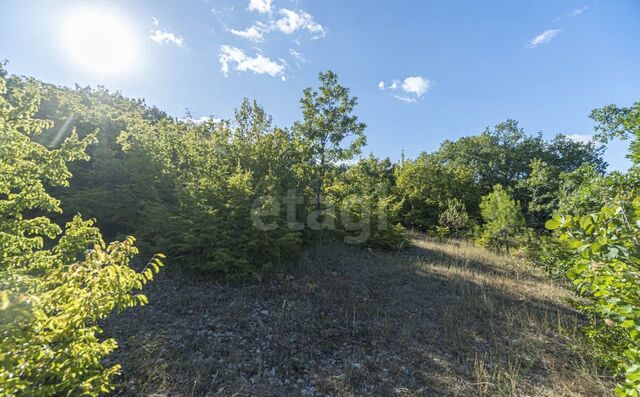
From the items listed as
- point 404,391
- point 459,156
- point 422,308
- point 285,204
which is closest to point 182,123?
point 285,204

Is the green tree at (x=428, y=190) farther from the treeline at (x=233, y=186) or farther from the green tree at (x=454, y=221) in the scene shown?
the treeline at (x=233, y=186)

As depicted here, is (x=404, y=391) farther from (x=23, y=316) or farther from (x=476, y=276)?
(x=476, y=276)

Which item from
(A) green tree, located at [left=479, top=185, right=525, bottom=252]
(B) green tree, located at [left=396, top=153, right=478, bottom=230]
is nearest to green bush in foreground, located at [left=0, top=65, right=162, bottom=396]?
(A) green tree, located at [left=479, top=185, right=525, bottom=252]

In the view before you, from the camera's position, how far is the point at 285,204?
8.33 metres

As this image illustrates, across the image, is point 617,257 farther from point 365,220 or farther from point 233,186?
point 365,220

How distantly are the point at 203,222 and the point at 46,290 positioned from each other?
15.1ft

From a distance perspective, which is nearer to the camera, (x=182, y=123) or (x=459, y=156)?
(x=182, y=123)

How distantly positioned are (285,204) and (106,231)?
4974 mm

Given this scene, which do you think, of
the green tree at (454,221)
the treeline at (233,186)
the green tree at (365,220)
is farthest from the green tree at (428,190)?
the green tree at (365,220)

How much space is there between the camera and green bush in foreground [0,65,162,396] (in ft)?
4.77

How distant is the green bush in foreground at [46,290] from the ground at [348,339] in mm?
2066

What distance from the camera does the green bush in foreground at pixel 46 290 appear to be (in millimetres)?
1453

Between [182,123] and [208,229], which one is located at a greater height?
[182,123]

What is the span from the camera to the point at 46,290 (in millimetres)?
1984
